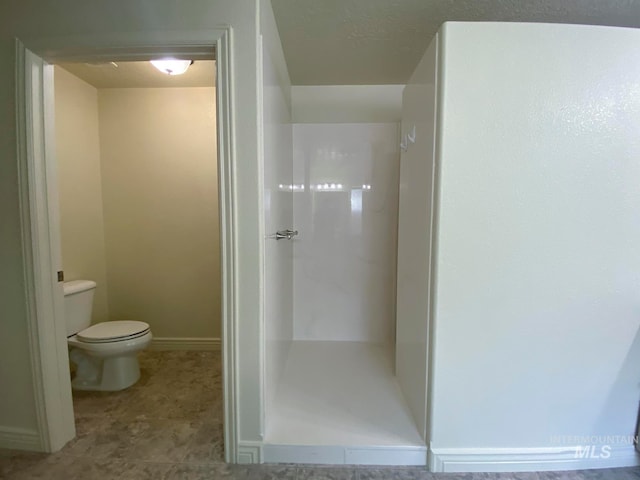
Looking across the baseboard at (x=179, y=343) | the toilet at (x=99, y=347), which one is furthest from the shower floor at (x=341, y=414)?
the toilet at (x=99, y=347)

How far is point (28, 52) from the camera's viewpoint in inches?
49.8

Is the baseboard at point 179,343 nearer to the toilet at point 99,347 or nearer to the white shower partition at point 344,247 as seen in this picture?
the toilet at point 99,347

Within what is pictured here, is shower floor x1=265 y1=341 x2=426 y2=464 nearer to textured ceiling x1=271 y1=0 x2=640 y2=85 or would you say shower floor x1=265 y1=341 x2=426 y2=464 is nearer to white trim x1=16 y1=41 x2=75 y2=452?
white trim x1=16 y1=41 x2=75 y2=452

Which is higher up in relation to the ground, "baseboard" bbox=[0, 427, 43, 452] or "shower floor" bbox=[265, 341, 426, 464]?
"shower floor" bbox=[265, 341, 426, 464]

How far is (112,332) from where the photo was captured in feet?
6.21

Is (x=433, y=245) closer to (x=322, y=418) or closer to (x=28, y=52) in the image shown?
(x=322, y=418)

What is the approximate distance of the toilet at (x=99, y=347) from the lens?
1813mm

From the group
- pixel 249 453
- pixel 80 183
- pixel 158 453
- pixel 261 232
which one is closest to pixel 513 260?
pixel 261 232

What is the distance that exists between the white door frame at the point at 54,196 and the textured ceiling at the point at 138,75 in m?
0.77

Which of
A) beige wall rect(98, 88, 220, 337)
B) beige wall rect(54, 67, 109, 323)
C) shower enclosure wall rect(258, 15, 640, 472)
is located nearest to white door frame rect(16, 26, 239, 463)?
shower enclosure wall rect(258, 15, 640, 472)

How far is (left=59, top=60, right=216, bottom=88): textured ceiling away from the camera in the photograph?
1.99 metres

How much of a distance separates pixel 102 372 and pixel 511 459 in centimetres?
Answer: 239

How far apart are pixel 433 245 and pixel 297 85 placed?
1.85 m

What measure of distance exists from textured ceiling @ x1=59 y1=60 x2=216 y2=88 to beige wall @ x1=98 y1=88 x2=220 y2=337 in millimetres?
66
